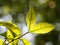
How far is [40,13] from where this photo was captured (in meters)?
1.78

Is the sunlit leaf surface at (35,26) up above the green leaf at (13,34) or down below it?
above

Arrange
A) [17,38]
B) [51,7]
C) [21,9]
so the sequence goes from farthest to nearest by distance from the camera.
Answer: [21,9], [51,7], [17,38]

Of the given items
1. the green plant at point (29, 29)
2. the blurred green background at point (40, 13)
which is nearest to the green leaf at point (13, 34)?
the green plant at point (29, 29)

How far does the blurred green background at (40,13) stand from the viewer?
5.28 ft

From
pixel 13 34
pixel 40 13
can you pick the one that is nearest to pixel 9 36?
pixel 13 34

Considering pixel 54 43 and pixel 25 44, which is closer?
pixel 25 44

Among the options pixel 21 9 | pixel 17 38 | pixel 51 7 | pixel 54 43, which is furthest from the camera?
pixel 21 9

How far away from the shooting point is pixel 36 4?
177cm

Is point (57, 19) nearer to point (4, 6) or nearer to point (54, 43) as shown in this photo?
point (54, 43)

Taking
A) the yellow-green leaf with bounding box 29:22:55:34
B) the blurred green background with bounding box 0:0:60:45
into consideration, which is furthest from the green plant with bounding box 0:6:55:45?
the blurred green background with bounding box 0:0:60:45

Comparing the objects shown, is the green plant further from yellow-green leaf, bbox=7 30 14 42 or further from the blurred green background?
the blurred green background

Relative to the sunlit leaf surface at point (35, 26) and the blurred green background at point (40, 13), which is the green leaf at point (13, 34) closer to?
the sunlit leaf surface at point (35, 26)

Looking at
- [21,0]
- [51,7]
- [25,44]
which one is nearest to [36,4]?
[51,7]

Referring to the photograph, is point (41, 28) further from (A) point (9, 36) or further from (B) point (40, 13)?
(B) point (40, 13)
